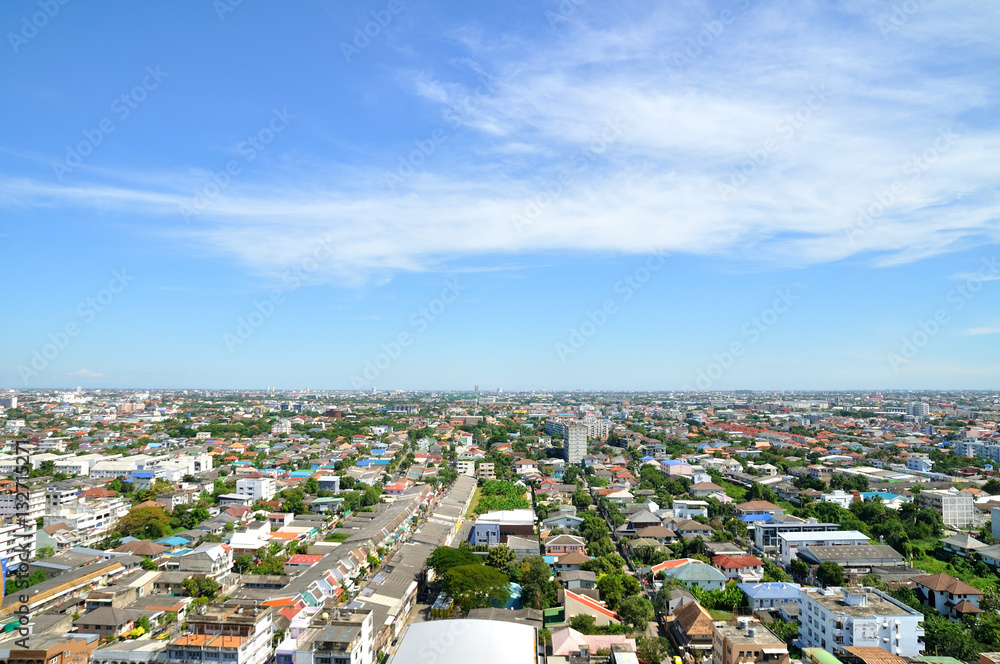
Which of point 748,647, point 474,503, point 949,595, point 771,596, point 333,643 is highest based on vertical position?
point 333,643

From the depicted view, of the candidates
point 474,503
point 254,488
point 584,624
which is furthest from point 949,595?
point 254,488

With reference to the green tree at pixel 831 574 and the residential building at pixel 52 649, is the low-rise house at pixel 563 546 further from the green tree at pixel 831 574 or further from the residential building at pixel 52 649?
the residential building at pixel 52 649

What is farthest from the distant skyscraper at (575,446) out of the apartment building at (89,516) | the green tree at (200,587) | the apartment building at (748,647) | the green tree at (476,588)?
the apartment building at (748,647)

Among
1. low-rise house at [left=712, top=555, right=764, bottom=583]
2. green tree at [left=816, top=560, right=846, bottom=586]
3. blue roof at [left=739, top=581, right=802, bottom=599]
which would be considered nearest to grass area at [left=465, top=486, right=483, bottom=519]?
low-rise house at [left=712, top=555, right=764, bottom=583]

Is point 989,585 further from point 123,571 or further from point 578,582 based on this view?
point 123,571

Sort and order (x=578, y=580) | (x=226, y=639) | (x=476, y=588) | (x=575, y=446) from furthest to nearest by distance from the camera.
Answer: (x=575, y=446) → (x=578, y=580) → (x=476, y=588) → (x=226, y=639)

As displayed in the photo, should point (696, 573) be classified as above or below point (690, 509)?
above

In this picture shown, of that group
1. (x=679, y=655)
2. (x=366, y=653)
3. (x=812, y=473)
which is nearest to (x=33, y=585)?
(x=366, y=653)

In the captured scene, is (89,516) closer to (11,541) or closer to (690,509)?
(11,541)
